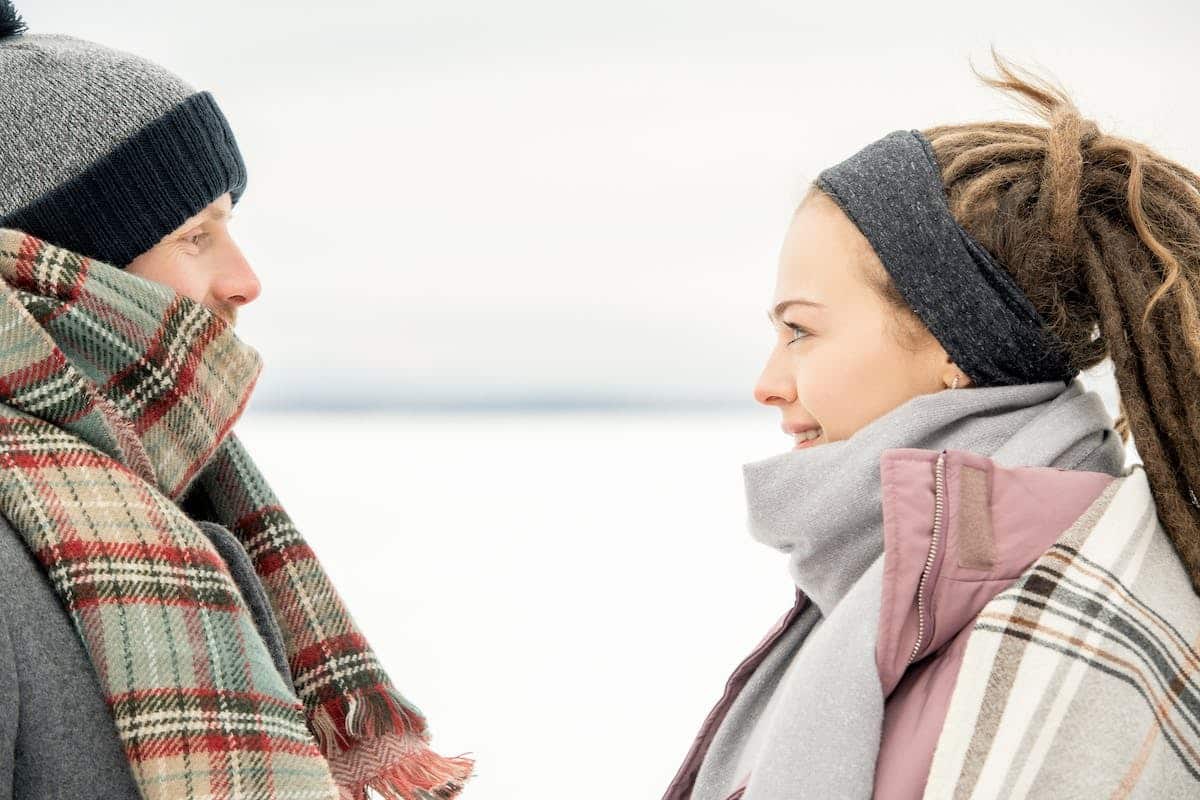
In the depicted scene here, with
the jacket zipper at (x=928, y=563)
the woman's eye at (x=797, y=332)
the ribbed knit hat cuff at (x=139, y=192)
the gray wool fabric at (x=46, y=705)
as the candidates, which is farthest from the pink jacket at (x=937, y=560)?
the ribbed knit hat cuff at (x=139, y=192)

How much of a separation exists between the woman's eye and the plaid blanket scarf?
36cm

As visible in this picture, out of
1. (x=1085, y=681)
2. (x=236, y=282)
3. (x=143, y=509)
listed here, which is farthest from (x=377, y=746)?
(x=1085, y=681)

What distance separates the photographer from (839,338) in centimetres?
122

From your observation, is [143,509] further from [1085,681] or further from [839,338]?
[1085,681]

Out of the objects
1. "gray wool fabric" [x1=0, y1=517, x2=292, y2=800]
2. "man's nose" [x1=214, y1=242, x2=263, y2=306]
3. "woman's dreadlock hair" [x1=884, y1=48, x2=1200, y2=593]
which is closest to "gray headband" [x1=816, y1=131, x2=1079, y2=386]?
→ "woman's dreadlock hair" [x1=884, y1=48, x2=1200, y2=593]

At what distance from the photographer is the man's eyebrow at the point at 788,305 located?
1229mm

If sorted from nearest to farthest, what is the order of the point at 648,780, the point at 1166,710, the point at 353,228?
the point at 1166,710, the point at 648,780, the point at 353,228

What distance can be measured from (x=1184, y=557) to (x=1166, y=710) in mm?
144

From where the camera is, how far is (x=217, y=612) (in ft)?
3.60

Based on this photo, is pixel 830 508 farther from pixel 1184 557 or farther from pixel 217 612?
pixel 217 612

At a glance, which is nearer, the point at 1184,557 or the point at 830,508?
the point at 1184,557

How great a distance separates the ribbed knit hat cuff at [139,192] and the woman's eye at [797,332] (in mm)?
679

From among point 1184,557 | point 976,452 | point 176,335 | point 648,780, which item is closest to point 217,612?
point 176,335

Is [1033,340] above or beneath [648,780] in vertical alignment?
above
